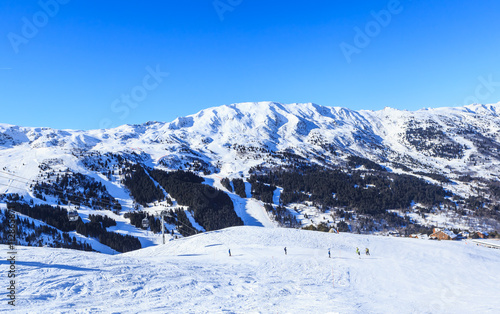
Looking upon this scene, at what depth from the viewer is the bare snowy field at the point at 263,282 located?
2091cm

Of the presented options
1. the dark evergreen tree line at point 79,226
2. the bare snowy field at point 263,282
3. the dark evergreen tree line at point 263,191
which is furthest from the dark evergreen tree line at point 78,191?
the bare snowy field at point 263,282

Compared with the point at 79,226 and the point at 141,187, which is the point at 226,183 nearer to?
the point at 141,187

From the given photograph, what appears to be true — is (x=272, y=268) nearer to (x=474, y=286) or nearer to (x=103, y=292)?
(x=103, y=292)

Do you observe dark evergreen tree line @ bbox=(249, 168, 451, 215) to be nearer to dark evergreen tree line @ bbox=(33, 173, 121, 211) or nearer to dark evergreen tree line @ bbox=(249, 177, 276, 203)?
dark evergreen tree line @ bbox=(249, 177, 276, 203)

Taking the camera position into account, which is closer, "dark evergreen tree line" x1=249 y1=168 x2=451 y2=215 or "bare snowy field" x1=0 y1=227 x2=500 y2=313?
"bare snowy field" x1=0 y1=227 x2=500 y2=313

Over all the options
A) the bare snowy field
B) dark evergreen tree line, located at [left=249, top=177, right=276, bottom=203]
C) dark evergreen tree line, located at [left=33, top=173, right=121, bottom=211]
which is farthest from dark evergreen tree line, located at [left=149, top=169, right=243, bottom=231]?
the bare snowy field

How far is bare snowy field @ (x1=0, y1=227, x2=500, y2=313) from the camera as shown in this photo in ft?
68.6

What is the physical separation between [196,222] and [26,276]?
321 ft

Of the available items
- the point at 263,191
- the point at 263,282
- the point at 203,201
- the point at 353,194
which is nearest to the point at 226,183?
the point at 263,191

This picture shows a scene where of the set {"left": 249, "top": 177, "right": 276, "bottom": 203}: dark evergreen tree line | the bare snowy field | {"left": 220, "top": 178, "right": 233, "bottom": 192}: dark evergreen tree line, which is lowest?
the bare snowy field

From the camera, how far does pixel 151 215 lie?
11756 cm

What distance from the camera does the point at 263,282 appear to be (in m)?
28.5

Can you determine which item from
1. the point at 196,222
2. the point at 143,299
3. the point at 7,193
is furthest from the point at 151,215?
the point at 143,299

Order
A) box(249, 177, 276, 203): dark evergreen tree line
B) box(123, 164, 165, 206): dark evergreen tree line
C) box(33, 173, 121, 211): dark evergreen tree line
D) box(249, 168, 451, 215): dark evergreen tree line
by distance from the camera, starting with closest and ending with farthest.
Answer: box(33, 173, 121, 211): dark evergreen tree line, box(123, 164, 165, 206): dark evergreen tree line, box(249, 177, 276, 203): dark evergreen tree line, box(249, 168, 451, 215): dark evergreen tree line
